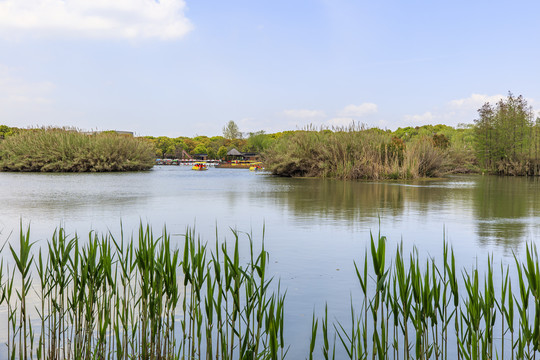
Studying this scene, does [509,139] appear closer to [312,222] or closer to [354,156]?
[354,156]

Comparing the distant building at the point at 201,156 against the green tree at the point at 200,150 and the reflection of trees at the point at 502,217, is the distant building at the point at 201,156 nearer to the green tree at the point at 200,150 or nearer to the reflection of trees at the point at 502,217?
the green tree at the point at 200,150

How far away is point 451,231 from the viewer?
694 cm

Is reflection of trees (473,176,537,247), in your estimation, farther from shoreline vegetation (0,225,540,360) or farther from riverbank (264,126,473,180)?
riverbank (264,126,473,180)

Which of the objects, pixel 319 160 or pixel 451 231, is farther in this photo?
pixel 319 160

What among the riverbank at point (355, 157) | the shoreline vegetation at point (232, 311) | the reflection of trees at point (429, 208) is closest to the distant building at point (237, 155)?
the riverbank at point (355, 157)

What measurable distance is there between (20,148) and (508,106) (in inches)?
1151

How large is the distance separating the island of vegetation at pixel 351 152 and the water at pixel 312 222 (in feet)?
25.1

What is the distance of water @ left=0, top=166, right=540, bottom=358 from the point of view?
13.8 feet

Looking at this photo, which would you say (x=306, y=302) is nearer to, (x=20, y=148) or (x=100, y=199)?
(x=100, y=199)

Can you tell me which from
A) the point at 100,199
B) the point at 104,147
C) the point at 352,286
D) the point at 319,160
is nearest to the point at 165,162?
the point at 104,147

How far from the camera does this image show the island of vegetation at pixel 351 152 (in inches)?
801

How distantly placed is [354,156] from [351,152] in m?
0.31

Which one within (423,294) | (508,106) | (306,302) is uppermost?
(508,106)

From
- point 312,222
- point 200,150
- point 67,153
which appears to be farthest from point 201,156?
point 312,222
